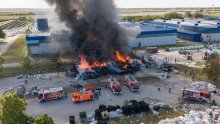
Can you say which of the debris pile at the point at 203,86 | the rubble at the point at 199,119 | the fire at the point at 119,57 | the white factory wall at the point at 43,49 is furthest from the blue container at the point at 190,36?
the rubble at the point at 199,119

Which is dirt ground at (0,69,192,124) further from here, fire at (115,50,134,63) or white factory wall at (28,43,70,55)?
white factory wall at (28,43,70,55)

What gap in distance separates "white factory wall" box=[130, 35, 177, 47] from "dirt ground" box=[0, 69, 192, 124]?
83.6ft

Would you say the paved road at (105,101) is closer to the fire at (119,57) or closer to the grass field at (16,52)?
the fire at (119,57)

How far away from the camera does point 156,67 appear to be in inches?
2136

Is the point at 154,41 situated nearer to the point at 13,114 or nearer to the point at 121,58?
the point at 121,58

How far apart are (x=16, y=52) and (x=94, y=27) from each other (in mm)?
27692

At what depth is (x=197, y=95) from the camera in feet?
120

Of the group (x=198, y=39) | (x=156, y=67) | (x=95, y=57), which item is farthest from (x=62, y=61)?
(x=198, y=39)

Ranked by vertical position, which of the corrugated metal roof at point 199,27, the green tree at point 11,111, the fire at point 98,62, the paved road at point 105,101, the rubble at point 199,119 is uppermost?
the corrugated metal roof at point 199,27

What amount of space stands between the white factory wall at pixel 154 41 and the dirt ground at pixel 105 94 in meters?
25.5

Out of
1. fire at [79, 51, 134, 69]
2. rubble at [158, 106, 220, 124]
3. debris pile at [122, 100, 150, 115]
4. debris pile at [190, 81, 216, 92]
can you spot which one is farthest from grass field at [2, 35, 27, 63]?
rubble at [158, 106, 220, 124]

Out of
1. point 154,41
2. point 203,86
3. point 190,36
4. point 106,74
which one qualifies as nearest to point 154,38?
point 154,41

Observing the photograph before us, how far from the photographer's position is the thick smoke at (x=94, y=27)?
54.1m

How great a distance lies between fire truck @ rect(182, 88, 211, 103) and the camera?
36062mm
